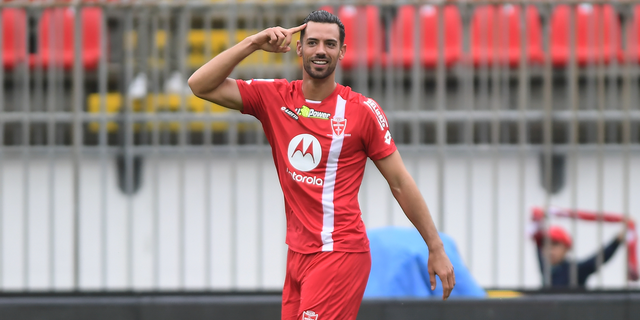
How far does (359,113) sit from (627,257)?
296cm

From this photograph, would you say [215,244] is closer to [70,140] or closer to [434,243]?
[70,140]

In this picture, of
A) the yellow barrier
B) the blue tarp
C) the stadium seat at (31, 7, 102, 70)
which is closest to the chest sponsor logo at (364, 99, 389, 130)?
the blue tarp

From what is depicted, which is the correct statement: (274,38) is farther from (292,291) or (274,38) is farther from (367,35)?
(367,35)

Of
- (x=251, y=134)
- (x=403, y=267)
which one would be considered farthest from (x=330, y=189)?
(x=251, y=134)

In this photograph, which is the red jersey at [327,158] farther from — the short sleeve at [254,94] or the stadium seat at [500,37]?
the stadium seat at [500,37]

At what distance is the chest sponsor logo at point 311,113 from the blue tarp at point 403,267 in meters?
1.77

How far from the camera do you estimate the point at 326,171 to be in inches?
120

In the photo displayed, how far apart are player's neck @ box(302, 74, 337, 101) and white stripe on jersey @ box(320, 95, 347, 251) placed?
0.08 metres

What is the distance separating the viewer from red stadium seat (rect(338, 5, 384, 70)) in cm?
500

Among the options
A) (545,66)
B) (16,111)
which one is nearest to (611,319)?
(545,66)

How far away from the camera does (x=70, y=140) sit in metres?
5.09

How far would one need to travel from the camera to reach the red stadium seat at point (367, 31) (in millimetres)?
5000

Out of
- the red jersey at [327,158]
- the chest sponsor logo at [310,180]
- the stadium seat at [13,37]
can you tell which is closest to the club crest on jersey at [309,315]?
the red jersey at [327,158]

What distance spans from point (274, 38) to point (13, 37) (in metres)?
2.91
